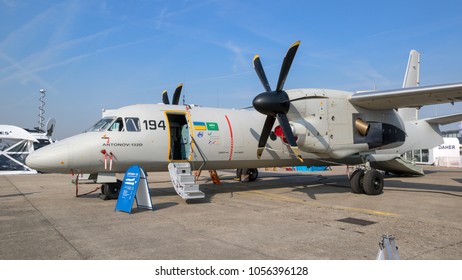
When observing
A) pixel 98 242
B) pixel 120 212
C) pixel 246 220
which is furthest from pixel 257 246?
pixel 120 212

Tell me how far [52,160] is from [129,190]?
3127mm

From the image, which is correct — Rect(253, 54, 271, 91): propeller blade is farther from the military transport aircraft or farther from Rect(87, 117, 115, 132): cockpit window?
Rect(87, 117, 115, 132): cockpit window


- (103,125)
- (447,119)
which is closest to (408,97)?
(447,119)

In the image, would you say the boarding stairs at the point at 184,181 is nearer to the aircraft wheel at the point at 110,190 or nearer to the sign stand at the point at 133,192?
the sign stand at the point at 133,192

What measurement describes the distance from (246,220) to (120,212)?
12.9ft

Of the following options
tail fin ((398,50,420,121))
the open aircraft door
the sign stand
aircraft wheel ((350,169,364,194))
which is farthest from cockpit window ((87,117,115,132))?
tail fin ((398,50,420,121))

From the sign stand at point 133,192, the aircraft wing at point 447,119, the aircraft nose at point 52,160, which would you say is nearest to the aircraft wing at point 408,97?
the aircraft wing at point 447,119

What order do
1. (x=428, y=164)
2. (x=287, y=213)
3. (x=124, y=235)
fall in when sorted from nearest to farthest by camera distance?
(x=124, y=235) → (x=287, y=213) → (x=428, y=164)

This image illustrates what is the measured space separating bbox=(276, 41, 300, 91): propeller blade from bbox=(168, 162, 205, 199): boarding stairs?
4552 millimetres

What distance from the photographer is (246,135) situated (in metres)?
14.7

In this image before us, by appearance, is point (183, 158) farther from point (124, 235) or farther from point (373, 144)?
point (373, 144)

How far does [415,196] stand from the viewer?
13.5 m

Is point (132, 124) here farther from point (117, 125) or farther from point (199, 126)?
point (199, 126)

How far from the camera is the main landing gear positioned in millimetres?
13734
